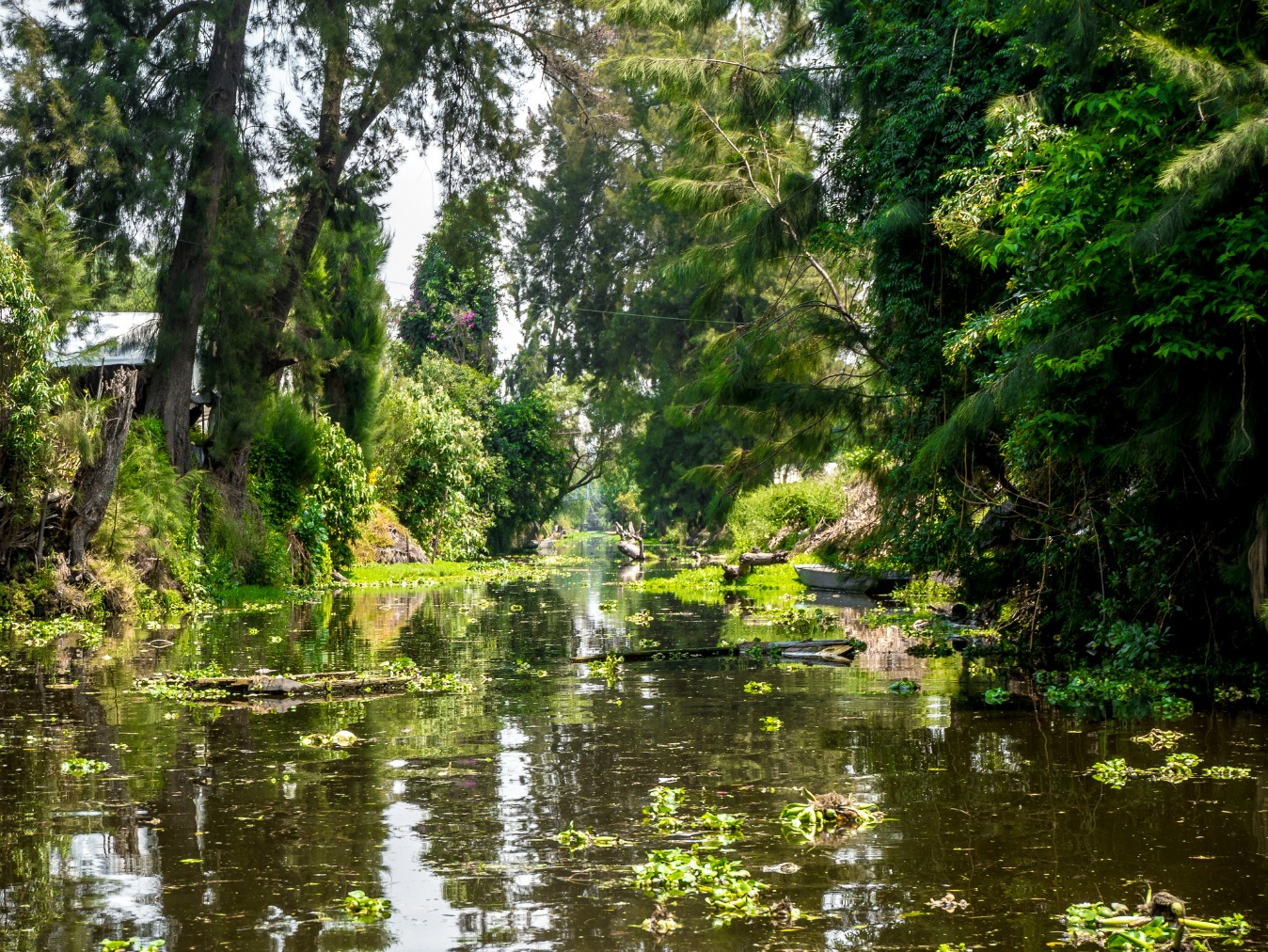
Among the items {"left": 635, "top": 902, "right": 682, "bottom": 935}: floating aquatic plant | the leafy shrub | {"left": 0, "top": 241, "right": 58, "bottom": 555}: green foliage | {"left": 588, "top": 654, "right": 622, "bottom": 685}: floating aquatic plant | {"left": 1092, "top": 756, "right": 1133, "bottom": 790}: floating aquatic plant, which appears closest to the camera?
{"left": 635, "top": 902, "right": 682, "bottom": 935}: floating aquatic plant

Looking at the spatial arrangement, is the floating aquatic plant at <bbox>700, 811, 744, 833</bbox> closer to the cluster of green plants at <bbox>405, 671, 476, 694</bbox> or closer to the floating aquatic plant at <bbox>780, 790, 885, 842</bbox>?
the floating aquatic plant at <bbox>780, 790, 885, 842</bbox>

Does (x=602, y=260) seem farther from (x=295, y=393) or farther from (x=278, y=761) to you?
(x=278, y=761)

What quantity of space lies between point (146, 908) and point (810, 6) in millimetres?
16434

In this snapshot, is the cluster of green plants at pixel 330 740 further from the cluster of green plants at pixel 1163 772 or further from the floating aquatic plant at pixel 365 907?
the cluster of green plants at pixel 1163 772

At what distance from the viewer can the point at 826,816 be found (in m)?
5.56

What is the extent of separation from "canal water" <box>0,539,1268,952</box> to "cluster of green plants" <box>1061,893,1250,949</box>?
77mm

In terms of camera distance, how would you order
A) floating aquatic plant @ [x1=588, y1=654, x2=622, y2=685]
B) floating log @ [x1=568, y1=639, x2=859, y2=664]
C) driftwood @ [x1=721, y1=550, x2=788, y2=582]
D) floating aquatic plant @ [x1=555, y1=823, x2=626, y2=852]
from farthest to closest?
driftwood @ [x1=721, y1=550, x2=788, y2=582] < floating log @ [x1=568, y1=639, x2=859, y2=664] < floating aquatic plant @ [x1=588, y1=654, x2=622, y2=685] < floating aquatic plant @ [x1=555, y1=823, x2=626, y2=852]

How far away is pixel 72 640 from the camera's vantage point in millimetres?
13422

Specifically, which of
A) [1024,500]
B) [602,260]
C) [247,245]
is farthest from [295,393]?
[602,260]

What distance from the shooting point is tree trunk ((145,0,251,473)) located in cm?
2067

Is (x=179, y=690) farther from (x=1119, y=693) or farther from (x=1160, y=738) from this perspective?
(x=1119, y=693)

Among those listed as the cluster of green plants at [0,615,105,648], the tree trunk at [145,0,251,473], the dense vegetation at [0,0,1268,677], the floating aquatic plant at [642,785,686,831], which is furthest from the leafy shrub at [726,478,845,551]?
the floating aquatic plant at [642,785,686,831]

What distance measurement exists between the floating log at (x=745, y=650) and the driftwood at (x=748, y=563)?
1399cm

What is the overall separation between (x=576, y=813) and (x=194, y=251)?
707 inches
